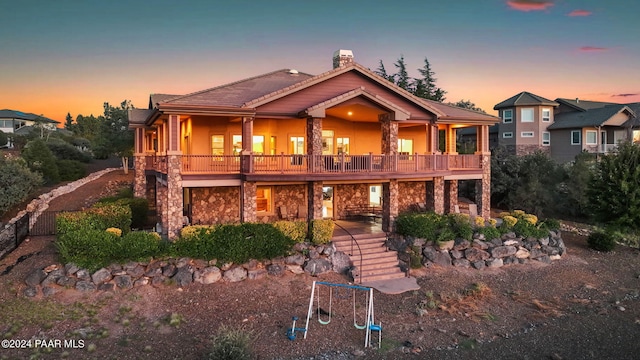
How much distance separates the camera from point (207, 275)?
14.8 meters

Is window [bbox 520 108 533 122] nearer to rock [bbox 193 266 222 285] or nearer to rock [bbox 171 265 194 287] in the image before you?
rock [bbox 193 266 222 285]

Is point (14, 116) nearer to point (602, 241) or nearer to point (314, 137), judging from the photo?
point (314, 137)

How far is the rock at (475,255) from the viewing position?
18.1 m

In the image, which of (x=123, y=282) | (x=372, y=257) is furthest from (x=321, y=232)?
(x=123, y=282)

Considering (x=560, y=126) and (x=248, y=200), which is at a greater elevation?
(x=560, y=126)

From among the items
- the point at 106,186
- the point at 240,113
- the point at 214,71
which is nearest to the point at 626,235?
the point at 240,113

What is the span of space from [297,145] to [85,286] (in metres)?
12.2

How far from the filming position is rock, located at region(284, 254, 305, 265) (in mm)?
16109

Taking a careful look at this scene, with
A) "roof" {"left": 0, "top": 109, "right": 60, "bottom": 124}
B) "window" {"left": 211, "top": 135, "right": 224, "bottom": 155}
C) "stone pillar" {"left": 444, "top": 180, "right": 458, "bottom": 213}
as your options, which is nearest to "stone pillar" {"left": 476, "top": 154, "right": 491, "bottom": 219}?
"stone pillar" {"left": 444, "top": 180, "right": 458, "bottom": 213}

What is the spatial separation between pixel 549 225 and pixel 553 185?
12696mm

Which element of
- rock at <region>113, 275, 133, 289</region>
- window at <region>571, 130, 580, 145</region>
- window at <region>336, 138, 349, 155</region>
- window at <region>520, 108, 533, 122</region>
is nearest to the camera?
rock at <region>113, 275, 133, 289</region>

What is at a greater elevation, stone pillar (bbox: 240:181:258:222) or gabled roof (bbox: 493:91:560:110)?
gabled roof (bbox: 493:91:560:110)

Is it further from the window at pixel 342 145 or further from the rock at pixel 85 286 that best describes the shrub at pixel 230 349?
the window at pixel 342 145

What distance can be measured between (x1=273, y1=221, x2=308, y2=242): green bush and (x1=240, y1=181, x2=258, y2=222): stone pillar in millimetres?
2194
